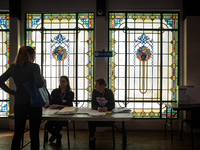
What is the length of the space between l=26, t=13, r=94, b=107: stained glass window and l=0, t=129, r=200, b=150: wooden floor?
3.74ft

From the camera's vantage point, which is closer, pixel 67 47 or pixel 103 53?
pixel 103 53

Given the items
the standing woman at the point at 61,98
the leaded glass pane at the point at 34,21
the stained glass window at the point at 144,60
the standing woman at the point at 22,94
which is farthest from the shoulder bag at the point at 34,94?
the leaded glass pane at the point at 34,21

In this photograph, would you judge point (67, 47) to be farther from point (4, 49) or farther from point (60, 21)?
point (4, 49)

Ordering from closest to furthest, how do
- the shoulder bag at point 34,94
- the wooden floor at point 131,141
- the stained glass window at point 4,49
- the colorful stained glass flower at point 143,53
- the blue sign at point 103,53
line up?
the shoulder bag at point 34,94 < the wooden floor at point 131,141 < the blue sign at point 103,53 < the colorful stained glass flower at point 143,53 < the stained glass window at point 4,49

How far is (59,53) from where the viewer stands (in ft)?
18.0

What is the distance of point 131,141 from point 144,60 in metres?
2.17

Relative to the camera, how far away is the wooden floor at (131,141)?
157 inches

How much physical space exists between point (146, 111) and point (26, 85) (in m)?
3.69

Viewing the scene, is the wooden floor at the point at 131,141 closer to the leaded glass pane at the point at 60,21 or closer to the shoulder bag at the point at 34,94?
the shoulder bag at the point at 34,94

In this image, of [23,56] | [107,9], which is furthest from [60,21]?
[23,56]

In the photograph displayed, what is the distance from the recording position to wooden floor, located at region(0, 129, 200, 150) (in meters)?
3.98

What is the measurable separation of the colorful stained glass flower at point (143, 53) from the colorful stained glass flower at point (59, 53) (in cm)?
199

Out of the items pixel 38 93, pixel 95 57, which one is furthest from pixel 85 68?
pixel 38 93

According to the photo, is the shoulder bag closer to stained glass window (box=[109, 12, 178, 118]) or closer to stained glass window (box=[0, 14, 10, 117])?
stained glass window (box=[109, 12, 178, 118])
